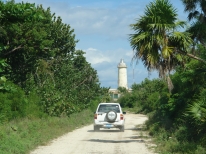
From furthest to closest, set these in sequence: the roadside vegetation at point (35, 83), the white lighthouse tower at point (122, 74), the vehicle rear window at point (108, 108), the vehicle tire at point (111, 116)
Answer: the white lighthouse tower at point (122, 74) < the vehicle rear window at point (108, 108) < the vehicle tire at point (111, 116) < the roadside vegetation at point (35, 83)

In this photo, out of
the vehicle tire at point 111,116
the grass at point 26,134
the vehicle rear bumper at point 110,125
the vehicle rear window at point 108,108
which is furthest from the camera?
the vehicle rear window at point 108,108

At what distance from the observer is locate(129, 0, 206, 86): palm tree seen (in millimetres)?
17125

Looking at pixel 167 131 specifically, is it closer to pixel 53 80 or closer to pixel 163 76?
pixel 163 76

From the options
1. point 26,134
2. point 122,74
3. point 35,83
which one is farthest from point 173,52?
point 122,74

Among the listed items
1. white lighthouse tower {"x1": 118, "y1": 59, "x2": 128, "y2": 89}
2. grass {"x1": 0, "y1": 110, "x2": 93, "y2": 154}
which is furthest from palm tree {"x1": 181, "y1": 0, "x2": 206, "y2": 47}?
white lighthouse tower {"x1": 118, "y1": 59, "x2": 128, "y2": 89}

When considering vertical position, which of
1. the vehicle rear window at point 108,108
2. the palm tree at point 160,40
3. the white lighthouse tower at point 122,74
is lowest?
the vehicle rear window at point 108,108

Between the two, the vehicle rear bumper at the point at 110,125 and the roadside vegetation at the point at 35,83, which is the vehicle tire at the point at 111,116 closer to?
the vehicle rear bumper at the point at 110,125

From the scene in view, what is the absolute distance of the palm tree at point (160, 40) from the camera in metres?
17.1

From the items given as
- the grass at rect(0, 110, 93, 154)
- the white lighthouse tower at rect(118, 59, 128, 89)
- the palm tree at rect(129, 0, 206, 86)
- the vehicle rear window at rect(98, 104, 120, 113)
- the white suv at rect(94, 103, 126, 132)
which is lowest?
the grass at rect(0, 110, 93, 154)

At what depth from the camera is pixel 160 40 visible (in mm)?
17219

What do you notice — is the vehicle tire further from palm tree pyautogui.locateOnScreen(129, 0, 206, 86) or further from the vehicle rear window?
palm tree pyautogui.locateOnScreen(129, 0, 206, 86)

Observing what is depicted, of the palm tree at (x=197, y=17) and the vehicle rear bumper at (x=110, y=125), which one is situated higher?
the palm tree at (x=197, y=17)

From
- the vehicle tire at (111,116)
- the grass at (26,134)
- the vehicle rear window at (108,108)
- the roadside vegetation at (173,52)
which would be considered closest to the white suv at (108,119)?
the vehicle tire at (111,116)

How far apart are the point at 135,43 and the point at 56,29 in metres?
17.8
